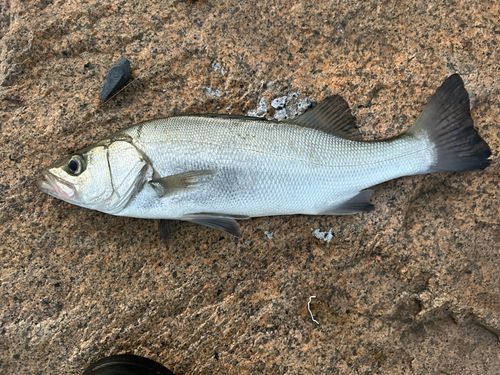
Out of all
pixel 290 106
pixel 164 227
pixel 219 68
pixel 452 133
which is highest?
pixel 219 68

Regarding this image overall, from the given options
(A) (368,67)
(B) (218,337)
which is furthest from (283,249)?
(A) (368,67)

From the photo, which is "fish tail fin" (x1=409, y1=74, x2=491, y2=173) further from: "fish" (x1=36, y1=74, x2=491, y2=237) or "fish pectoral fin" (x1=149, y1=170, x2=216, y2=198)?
"fish pectoral fin" (x1=149, y1=170, x2=216, y2=198)

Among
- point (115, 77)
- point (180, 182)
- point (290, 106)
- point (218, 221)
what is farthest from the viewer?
point (290, 106)

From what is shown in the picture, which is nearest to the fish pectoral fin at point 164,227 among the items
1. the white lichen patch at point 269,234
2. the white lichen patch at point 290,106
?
the white lichen patch at point 269,234

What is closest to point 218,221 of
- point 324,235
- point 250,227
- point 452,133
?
point 250,227

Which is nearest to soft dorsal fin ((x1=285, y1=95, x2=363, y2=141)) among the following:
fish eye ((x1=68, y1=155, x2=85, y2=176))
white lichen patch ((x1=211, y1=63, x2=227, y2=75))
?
white lichen patch ((x1=211, y1=63, x2=227, y2=75))

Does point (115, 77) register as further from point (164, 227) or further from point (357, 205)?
point (357, 205)

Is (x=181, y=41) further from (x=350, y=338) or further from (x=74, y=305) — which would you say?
(x=350, y=338)
